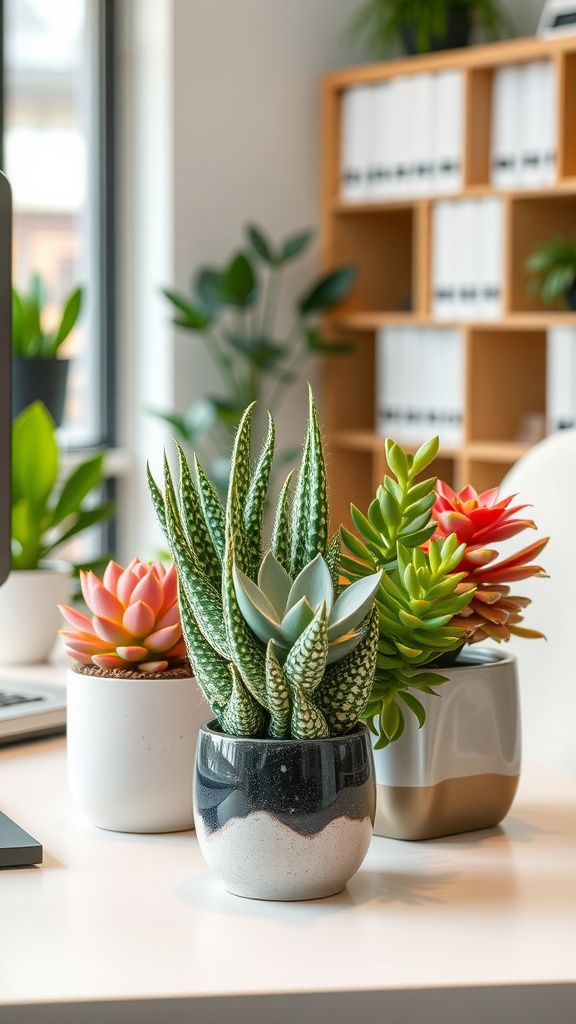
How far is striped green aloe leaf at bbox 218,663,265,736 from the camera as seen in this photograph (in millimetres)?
726

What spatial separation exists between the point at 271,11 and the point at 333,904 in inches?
136

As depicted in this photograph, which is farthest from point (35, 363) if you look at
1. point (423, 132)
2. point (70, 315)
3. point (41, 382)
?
point (423, 132)

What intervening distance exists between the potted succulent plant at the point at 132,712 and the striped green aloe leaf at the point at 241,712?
120mm

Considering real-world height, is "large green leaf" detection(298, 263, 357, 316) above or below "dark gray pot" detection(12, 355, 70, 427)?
above

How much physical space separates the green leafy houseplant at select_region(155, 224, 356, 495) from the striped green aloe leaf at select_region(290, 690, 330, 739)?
101 inches

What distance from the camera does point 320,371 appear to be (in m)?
3.96

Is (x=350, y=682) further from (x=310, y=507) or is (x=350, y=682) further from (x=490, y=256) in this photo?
(x=490, y=256)

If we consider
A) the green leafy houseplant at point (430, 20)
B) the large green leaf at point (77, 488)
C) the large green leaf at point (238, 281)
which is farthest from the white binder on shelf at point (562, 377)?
the large green leaf at point (77, 488)

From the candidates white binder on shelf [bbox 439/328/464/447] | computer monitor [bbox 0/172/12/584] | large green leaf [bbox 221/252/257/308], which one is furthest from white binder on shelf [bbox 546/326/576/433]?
computer monitor [bbox 0/172/12/584]

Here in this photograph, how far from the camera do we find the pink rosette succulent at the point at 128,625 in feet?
2.85

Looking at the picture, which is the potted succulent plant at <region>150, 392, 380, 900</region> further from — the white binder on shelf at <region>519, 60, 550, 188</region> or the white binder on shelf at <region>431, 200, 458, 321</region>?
the white binder on shelf at <region>431, 200, 458, 321</region>

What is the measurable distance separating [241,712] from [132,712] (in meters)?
0.14

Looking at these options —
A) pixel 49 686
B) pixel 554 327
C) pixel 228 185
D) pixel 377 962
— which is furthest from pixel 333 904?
pixel 228 185

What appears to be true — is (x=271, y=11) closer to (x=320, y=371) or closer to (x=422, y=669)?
(x=320, y=371)
